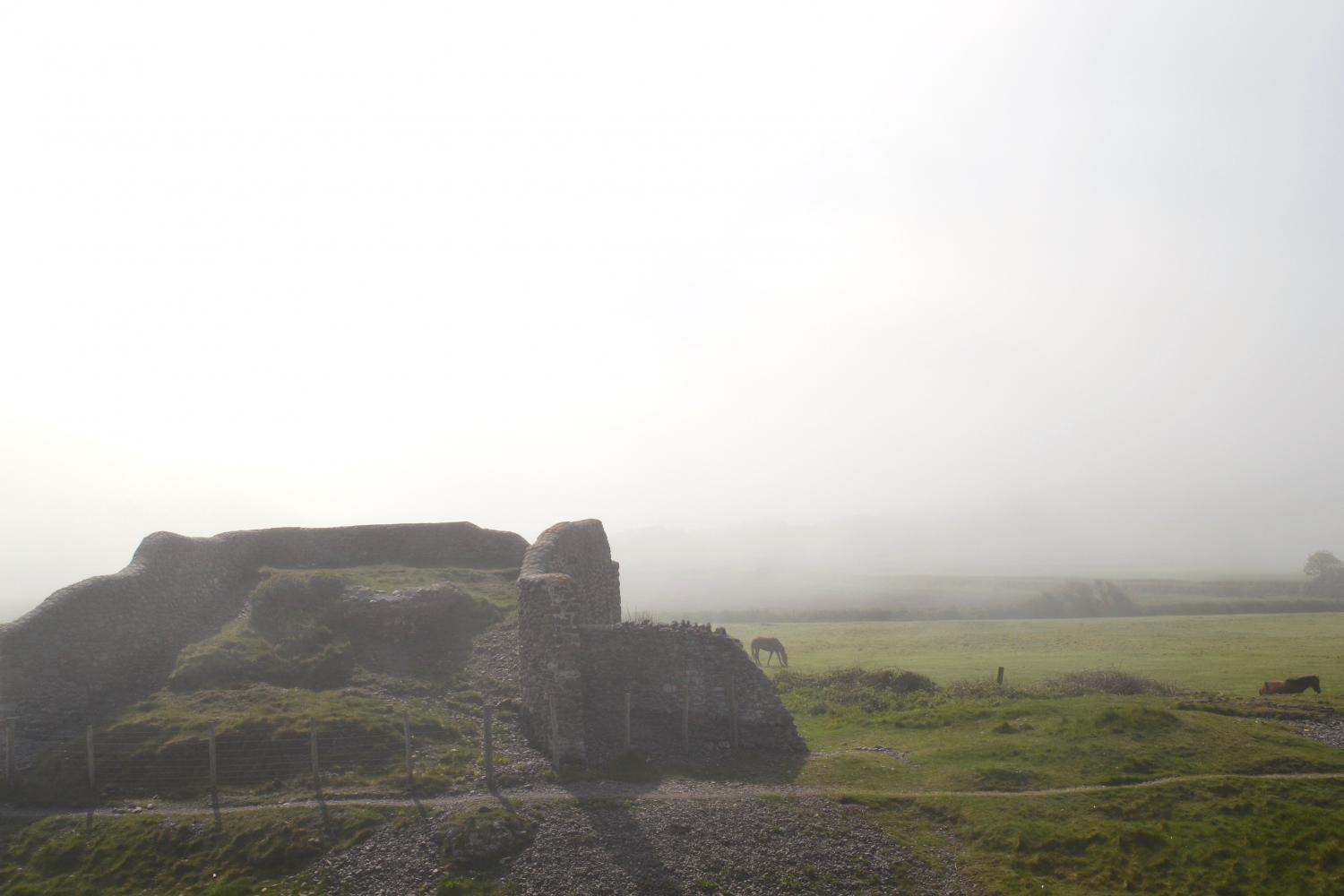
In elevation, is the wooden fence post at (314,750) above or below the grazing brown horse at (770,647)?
above

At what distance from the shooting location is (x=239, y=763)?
20.6 metres

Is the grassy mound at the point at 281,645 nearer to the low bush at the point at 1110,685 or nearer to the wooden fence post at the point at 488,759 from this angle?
the wooden fence post at the point at 488,759

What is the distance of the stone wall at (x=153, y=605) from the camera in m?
24.0

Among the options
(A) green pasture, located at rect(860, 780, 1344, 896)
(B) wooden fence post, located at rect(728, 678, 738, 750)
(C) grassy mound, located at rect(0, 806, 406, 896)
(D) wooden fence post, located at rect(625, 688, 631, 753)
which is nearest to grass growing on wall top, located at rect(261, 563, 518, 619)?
(D) wooden fence post, located at rect(625, 688, 631, 753)

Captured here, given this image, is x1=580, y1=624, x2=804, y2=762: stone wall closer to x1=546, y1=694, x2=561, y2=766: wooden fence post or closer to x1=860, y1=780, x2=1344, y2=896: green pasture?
x1=546, y1=694, x2=561, y2=766: wooden fence post

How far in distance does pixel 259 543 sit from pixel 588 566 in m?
13.7

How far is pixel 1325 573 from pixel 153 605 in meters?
101

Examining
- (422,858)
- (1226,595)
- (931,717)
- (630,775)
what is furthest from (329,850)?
(1226,595)

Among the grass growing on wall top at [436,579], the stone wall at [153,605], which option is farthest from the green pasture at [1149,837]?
the stone wall at [153,605]

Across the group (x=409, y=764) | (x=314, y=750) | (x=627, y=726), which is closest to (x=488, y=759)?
(x=409, y=764)

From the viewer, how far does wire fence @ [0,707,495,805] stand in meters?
19.8

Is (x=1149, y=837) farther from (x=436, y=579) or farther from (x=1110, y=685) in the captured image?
(x=436, y=579)

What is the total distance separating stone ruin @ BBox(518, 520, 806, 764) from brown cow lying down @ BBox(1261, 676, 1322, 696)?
17513 millimetres

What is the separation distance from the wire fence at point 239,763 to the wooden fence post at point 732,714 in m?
6.29
